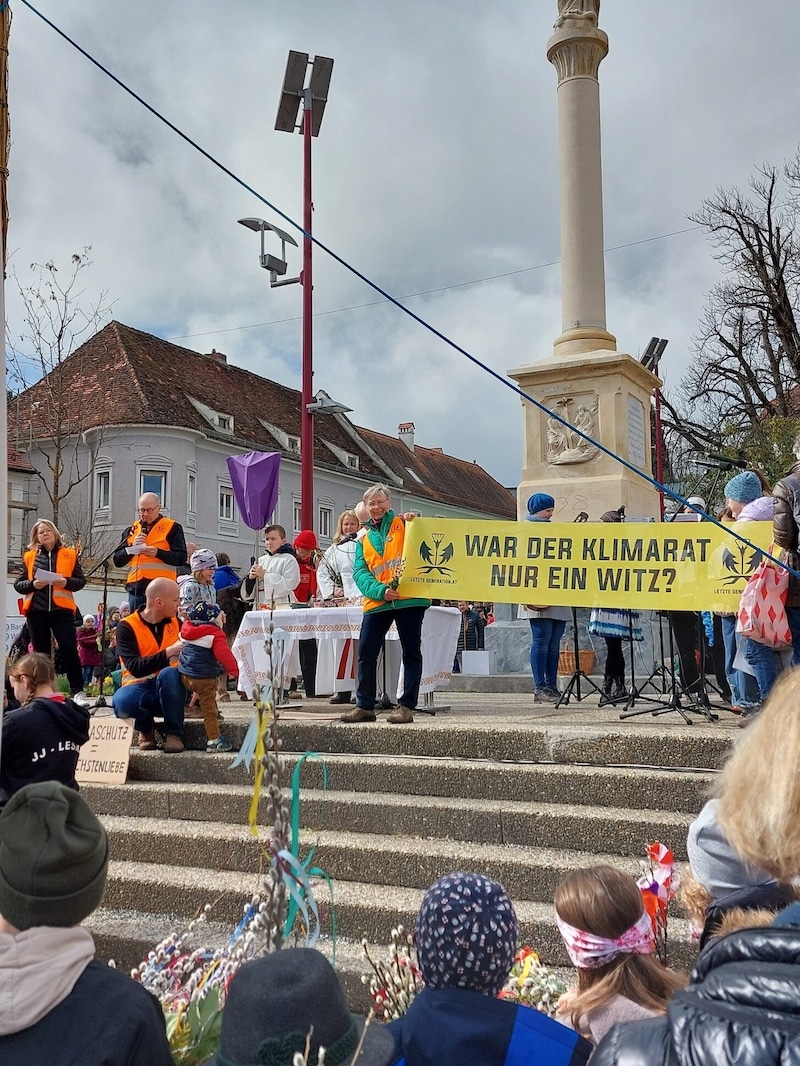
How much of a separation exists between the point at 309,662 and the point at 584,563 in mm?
3415

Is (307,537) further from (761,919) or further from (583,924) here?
(761,919)

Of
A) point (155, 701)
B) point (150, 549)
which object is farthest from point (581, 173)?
point (155, 701)

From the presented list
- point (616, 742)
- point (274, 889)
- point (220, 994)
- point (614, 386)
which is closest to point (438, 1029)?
point (274, 889)

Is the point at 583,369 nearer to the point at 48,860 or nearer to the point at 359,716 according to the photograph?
the point at 359,716

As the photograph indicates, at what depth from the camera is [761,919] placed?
6.05ft

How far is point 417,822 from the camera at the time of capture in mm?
5184

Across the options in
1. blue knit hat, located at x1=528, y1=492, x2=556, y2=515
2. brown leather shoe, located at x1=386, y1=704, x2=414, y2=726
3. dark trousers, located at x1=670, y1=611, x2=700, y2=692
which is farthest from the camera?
blue knit hat, located at x1=528, y1=492, x2=556, y2=515

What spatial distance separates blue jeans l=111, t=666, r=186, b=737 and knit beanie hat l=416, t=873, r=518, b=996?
16.2 feet

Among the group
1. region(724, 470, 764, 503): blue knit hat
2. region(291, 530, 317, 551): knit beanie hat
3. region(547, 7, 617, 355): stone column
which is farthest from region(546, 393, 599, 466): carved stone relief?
region(724, 470, 764, 503): blue knit hat

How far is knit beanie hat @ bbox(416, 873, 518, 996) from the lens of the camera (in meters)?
1.92

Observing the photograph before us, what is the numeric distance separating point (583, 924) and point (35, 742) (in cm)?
341

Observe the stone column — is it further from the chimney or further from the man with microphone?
the chimney

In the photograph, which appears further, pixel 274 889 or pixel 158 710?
pixel 158 710

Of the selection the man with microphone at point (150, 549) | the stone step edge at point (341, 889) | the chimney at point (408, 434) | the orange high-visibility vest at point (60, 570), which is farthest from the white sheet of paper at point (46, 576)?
the chimney at point (408, 434)
